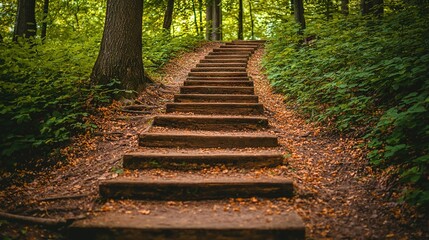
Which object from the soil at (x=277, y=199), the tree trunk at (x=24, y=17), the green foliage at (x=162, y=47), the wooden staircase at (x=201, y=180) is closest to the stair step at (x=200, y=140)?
the wooden staircase at (x=201, y=180)

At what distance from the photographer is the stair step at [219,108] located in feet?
17.8

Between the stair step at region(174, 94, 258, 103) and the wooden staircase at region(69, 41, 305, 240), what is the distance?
0.9 inches

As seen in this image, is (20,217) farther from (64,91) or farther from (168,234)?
(64,91)

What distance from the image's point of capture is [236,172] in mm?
3688

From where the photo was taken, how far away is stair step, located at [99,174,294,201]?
3.25 metres

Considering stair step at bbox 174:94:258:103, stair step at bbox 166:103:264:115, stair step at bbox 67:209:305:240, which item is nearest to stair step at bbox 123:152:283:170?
stair step at bbox 67:209:305:240

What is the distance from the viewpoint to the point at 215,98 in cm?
598

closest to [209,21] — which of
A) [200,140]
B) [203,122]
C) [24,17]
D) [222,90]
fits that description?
[24,17]

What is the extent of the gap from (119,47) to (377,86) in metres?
5.03

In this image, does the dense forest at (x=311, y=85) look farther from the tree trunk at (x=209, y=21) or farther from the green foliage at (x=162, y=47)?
the tree trunk at (x=209, y=21)

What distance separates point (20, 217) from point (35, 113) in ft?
7.34

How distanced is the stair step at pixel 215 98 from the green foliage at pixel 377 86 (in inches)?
46.2

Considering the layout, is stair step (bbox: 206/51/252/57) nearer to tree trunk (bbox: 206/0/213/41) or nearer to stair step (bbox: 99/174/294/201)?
tree trunk (bbox: 206/0/213/41)

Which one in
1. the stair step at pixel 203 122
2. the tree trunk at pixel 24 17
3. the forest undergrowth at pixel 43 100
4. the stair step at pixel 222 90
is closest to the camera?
the forest undergrowth at pixel 43 100
